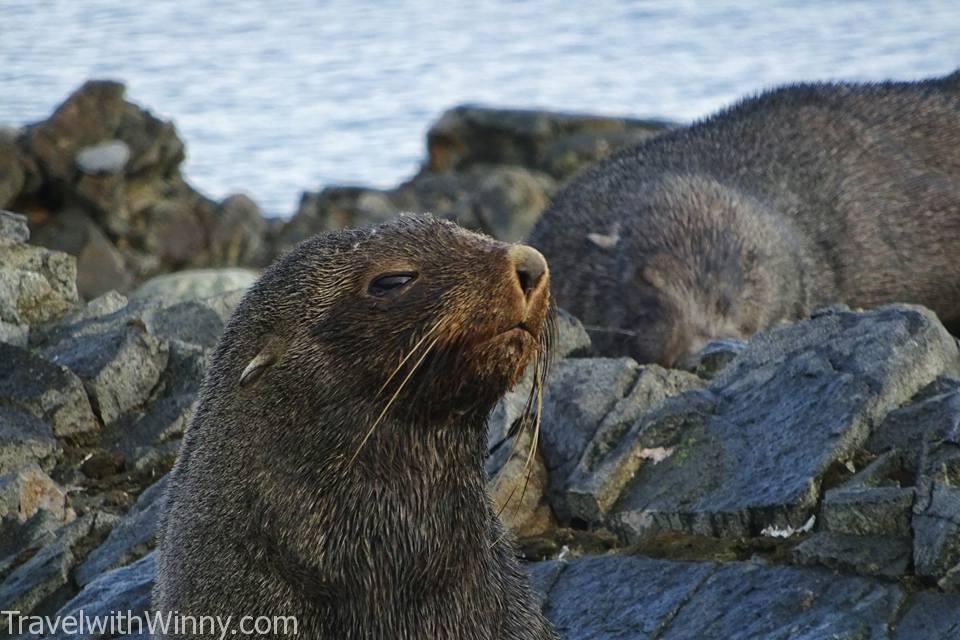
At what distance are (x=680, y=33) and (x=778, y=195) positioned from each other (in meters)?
38.4

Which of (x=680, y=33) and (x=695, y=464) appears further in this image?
(x=680, y=33)

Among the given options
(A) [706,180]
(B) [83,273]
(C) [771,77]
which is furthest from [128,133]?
(C) [771,77]

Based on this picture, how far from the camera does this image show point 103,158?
68.9ft

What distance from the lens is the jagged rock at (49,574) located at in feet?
22.5

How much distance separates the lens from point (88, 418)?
8109mm

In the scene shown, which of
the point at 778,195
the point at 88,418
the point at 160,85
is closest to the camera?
the point at 88,418

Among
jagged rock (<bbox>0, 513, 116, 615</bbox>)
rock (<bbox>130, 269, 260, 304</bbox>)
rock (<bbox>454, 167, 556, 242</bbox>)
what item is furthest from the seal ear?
rock (<bbox>454, 167, 556, 242</bbox>)

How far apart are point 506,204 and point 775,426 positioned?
1450 cm

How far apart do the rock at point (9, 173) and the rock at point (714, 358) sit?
13.4m

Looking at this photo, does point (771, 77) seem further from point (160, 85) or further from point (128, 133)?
point (128, 133)

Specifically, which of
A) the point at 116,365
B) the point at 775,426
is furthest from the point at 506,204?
the point at 775,426

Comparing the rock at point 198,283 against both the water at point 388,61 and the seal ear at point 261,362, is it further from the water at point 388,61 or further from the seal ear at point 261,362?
the water at point 388,61

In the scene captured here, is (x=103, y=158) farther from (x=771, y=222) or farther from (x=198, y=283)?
(x=771, y=222)

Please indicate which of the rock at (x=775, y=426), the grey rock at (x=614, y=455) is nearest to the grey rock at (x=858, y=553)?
the rock at (x=775, y=426)
